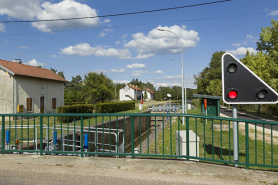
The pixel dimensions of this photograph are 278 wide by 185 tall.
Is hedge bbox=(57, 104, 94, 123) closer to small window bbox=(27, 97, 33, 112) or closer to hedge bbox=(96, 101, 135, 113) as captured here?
hedge bbox=(96, 101, 135, 113)

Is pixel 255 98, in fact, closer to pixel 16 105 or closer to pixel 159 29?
pixel 159 29

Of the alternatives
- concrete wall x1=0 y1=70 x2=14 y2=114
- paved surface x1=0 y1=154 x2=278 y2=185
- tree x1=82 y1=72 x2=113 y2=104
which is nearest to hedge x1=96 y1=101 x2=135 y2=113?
tree x1=82 y1=72 x2=113 y2=104

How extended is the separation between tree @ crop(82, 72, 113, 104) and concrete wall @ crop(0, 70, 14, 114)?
17.1 metres

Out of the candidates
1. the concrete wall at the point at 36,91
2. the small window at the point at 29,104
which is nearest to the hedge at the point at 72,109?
the small window at the point at 29,104

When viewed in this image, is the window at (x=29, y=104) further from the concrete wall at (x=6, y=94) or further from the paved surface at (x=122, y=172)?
the paved surface at (x=122, y=172)

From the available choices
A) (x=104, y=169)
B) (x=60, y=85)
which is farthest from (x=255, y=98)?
(x=60, y=85)

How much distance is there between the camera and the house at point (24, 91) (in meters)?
20.4

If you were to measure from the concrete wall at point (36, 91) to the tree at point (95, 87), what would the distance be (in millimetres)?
9470

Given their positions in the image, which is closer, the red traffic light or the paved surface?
the paved surface

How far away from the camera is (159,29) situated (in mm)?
19750

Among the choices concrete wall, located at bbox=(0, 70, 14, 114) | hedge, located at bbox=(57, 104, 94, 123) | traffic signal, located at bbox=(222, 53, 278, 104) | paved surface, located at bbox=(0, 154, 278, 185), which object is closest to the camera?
paved surface, located at bbox=(0, 154, 278, 185)

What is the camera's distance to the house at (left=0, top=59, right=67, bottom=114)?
20.4m

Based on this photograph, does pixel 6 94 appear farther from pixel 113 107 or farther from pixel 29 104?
pixel 113 107

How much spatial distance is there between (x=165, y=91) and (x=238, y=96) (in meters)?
99.1
